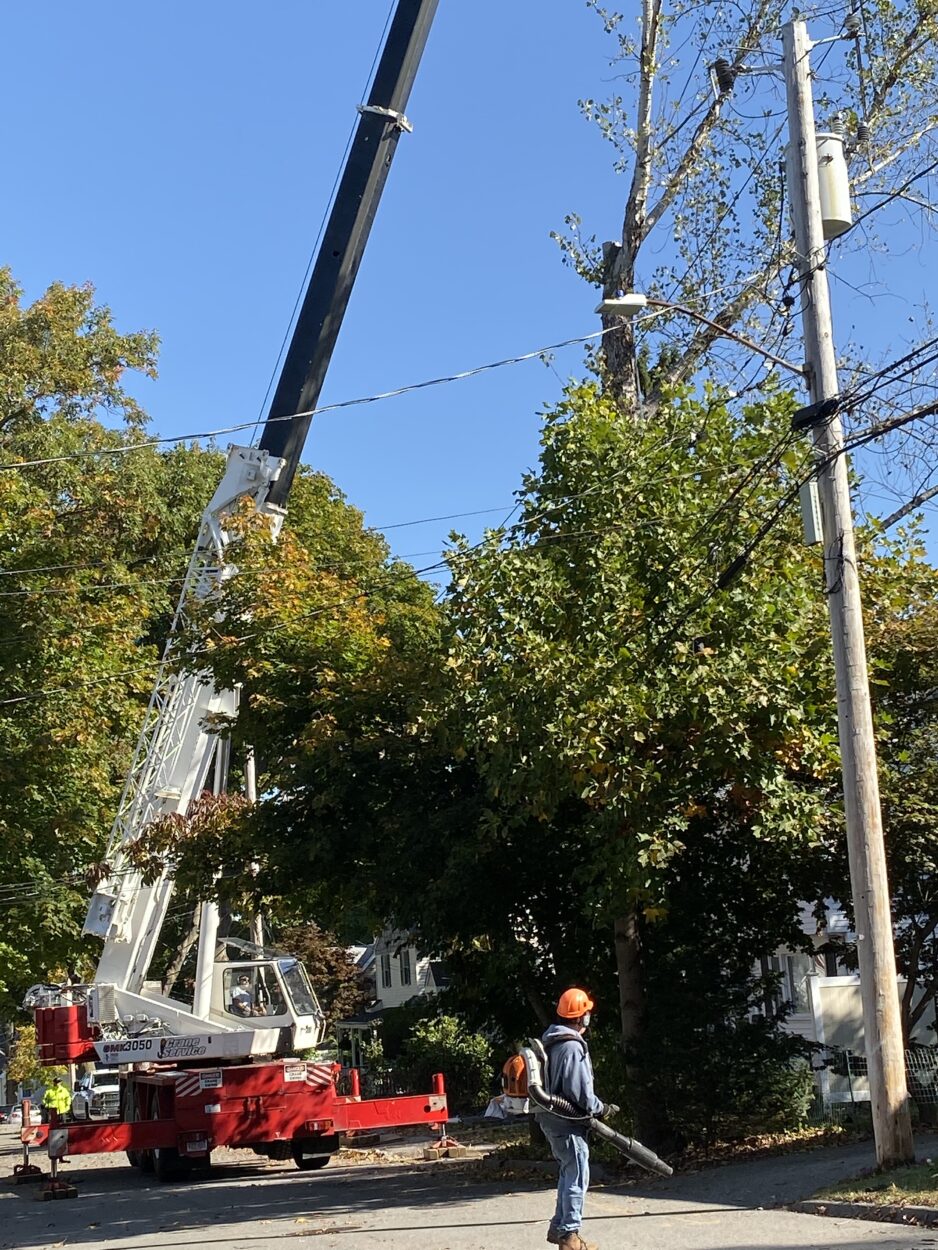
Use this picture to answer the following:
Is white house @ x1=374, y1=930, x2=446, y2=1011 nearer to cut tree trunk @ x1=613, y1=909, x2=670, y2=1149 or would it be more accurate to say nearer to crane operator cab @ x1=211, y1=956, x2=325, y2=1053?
crane operator cab @ x1=211, y1=956, x2=325, y2=1053

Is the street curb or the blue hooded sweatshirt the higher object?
the blue hooded sweatshirt

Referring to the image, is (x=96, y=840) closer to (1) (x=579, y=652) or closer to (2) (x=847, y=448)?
(1) (x=579, y=652)

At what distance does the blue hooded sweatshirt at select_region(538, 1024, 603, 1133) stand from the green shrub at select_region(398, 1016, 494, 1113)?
2579 centimetres

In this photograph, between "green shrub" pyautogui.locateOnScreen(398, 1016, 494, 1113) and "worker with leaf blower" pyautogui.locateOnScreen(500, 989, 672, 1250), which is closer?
"worker with leaf blower" pyautogui.locateOnScreen(500, 989, 672, 1250)

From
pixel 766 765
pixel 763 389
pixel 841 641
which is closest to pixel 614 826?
pixel 766 765

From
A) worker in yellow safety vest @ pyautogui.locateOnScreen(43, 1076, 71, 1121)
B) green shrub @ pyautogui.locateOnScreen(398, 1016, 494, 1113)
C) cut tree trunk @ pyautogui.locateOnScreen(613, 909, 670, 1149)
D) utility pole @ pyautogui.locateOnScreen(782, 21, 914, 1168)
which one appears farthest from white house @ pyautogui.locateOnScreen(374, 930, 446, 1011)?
utility pole @ pyautogui.locateOnScreen(782, 21, 914, 1168)

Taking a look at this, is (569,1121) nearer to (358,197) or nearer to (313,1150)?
(313,1150)

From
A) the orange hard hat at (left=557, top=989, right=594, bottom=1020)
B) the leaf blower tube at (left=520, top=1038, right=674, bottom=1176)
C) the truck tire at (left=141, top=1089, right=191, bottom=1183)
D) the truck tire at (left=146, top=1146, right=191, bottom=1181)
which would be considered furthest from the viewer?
the truck tire at (left=146, top=1146, right=191, bottom=1181)

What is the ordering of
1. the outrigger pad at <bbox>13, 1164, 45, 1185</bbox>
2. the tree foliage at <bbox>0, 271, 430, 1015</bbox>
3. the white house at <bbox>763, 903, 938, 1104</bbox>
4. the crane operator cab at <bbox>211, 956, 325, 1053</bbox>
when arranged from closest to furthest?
the white house at <bbox>763, 903, 938, 1104</bbox> < the crane operator cab at <bbox>211, 956, 325, 1053</bbox> < the outrigger pad at <bbox>13, 1164, 45, 1185</bbox> < the tree foliage at <bbox>0, 271, 430, 1015</bbox>

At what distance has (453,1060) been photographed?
3428cm

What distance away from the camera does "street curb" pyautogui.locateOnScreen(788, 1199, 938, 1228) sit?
9625mm

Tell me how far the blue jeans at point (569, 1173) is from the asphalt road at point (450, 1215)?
55.7 inches

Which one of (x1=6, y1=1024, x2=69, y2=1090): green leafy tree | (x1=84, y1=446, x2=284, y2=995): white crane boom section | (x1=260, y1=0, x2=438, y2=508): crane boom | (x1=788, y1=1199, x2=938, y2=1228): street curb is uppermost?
(x1=260, y1=0, x2=438, y2=508): crane boom

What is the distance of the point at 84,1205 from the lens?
16.4 metres
